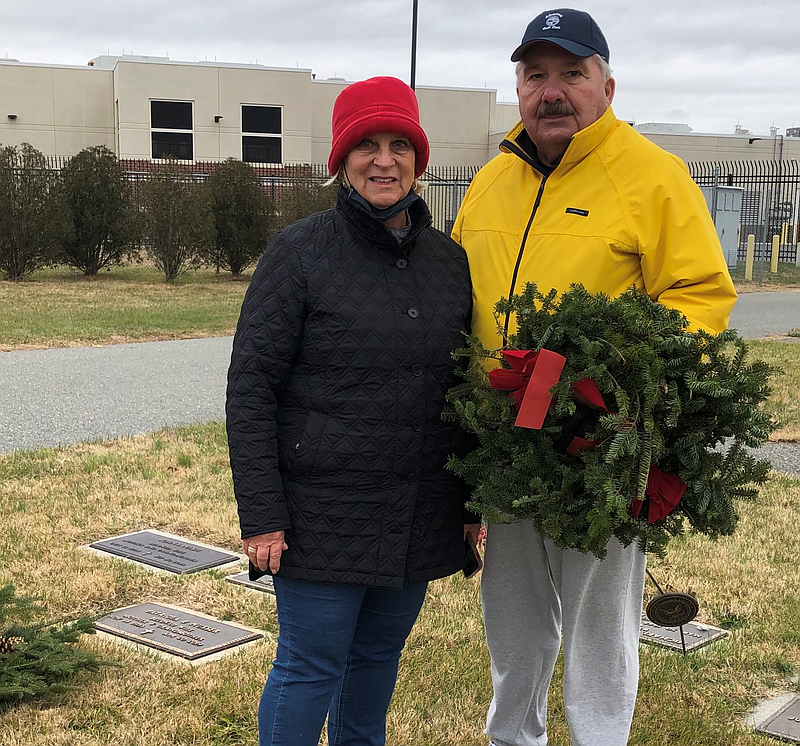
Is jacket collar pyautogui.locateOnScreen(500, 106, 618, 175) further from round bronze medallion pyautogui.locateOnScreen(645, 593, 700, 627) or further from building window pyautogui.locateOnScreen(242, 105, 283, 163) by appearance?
building window pyautogui.locateOnScreen(242, 105, 283, 163)

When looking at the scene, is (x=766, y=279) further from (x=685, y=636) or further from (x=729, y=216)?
(x=685, y=636)

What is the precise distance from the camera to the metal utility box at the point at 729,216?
26625 millimetres

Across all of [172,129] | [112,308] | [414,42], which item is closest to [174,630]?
[112,308]

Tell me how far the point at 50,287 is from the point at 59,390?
400 inches

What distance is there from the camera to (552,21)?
8.78 ft

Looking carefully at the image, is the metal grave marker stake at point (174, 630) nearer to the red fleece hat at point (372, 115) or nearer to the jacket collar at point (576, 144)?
the red fleece hat at point (372, 115)

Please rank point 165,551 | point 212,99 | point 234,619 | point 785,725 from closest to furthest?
point 785,725
point 234,619
point 165,551
point 212,99

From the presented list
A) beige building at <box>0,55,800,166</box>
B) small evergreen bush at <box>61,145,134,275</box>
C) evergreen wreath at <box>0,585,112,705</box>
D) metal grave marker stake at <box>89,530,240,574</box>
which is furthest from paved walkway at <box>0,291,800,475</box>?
beige building at <box>0,55,800,166</box>

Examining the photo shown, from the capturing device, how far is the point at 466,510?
2.75m

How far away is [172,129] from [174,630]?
132 feet

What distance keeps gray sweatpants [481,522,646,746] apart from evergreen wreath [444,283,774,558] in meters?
0.35

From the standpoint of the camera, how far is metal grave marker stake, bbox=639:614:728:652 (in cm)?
400

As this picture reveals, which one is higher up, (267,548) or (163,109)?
(163,109)

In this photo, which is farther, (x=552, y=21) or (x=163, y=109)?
(x=163, y=109)
